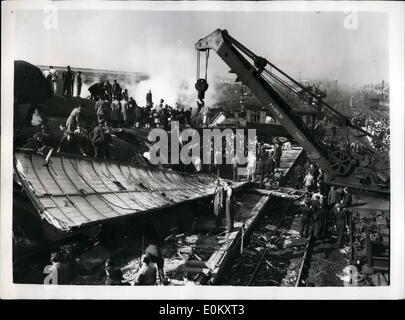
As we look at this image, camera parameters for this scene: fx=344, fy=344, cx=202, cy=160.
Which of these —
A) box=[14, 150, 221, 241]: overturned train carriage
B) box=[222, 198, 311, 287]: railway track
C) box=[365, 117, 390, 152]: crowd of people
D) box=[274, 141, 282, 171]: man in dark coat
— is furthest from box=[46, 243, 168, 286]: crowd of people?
box=[365, 117, 390, 152]: crowd of people

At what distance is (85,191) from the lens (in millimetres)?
4699

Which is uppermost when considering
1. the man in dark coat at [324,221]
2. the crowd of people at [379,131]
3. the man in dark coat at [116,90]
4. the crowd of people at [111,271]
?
the man in dark coat at [116,90]

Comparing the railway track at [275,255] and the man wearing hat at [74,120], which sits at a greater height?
the man wearing hat at [74,120]

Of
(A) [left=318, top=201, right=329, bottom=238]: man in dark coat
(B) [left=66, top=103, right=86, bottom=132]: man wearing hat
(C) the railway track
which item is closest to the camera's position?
(C) the railway track

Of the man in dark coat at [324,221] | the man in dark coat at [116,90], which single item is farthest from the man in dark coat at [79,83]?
the man in dark coat at [324,221]

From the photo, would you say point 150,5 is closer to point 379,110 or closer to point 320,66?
point 320,66

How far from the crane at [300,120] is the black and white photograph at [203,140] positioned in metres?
0.02

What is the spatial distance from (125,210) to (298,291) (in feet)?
8.54

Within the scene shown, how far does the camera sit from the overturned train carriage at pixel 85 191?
14.2 feet

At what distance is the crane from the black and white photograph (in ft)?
0.07

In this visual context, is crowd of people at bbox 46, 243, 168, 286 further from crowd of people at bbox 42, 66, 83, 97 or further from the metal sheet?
crowd of people at bbox 42, 66, 83, 97

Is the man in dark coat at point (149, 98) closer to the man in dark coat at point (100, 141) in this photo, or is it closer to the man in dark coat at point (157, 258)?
the man in dark coat at point (100, 141)

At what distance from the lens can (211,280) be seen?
4598 mm

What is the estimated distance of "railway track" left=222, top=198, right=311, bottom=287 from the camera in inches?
186
